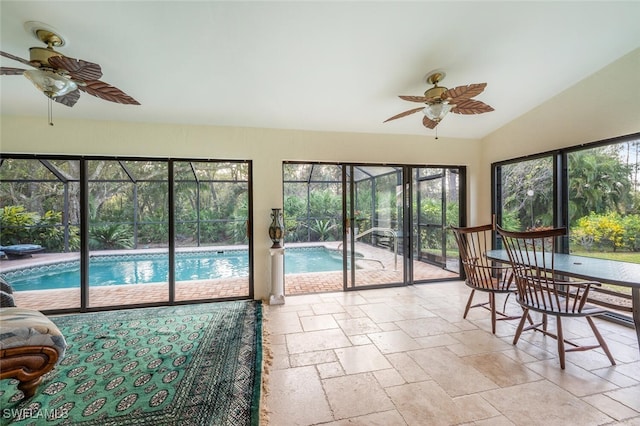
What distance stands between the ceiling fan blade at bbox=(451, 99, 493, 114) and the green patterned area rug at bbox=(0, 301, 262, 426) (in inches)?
120

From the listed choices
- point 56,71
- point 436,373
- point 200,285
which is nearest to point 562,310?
point 436,373

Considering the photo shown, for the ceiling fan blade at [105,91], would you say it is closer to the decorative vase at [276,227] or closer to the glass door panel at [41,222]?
the glass door panel at [41,222]

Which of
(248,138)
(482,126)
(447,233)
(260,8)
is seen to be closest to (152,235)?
(248,138)

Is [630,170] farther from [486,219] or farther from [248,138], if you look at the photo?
[248,138]

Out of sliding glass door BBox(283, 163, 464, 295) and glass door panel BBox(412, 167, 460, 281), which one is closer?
sliding glass door BBox(283, 163, 464, 295)

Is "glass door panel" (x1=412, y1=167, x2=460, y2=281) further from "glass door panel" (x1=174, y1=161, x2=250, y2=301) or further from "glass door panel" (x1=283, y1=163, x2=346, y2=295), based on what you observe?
"glass door panel" (x1=174, y1=161, x2=250, y2=301)

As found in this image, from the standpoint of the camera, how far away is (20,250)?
381 cm

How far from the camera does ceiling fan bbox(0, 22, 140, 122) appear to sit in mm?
1787

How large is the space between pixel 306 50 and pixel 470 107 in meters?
1.72

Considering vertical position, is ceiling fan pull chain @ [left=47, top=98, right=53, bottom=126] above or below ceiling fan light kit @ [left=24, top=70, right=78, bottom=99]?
above

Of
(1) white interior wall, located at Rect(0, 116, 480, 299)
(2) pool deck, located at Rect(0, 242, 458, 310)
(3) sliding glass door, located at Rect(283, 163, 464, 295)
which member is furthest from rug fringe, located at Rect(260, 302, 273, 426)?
(3) sliding glass door, located at Rect(283, 163, 464, 295)

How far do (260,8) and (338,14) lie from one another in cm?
60

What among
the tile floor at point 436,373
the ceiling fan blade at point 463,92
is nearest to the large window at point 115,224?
the tile floor at point 436,373

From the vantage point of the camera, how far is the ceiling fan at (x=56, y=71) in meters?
1.79
